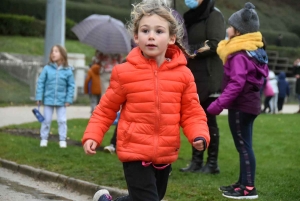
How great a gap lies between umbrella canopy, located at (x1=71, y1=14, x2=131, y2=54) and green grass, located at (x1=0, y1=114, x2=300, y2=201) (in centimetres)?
163

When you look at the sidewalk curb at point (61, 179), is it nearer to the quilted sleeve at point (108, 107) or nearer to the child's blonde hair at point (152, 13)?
the quilted sleeve at point (108, 107)

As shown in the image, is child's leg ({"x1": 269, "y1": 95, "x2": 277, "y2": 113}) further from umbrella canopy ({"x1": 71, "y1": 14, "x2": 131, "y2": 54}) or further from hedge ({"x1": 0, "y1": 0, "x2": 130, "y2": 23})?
umbrella canopy ({"x1": 71, "y1": 14, "x2": 131, "y2": 54})

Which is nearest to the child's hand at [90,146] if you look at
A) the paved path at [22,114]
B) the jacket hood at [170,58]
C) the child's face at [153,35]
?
the jacket hood at [170,58]

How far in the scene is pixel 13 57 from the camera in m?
25.7

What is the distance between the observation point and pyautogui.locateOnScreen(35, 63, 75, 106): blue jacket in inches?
436

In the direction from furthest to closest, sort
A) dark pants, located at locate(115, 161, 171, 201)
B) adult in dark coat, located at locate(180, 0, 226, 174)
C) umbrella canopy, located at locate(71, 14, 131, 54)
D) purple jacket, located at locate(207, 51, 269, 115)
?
1. umbrella canopy, located at locate(71, 14, 131, 54)
2. adult in dark coat, located at locate(180, 0, 226, 174)
3. purple jacket, located at locate(207, 51, 269, 115)
4. dark pants, located at locate(115, 161, 171, 201)

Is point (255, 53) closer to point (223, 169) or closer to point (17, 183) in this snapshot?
point (223, 169)

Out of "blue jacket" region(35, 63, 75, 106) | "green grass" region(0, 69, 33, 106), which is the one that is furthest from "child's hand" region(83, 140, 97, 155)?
"green grass" region(0, 69, 33, 106)

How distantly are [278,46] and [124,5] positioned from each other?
764 centimetres

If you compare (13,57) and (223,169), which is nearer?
(223,169)

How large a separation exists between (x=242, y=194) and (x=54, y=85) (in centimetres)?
449

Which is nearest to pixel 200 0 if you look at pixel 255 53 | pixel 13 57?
pixel 255 53

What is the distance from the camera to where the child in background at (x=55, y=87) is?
11.1m

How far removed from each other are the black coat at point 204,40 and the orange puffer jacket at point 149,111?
9.74 feet
